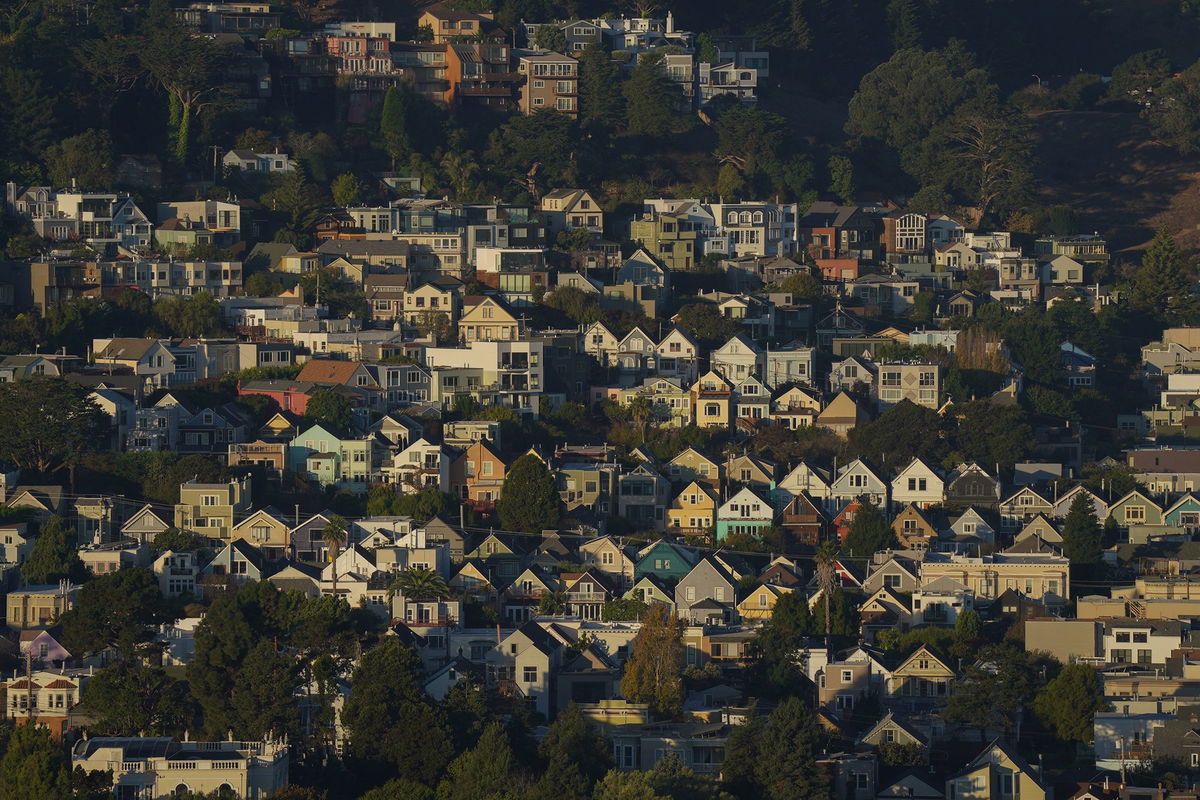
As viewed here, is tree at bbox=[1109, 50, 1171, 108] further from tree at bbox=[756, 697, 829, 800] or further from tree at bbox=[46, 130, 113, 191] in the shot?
tree at bbox=[756, 697, 829, 800]

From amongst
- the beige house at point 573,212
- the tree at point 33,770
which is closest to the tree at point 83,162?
the beige house at point 573,212

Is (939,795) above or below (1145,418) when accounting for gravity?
below

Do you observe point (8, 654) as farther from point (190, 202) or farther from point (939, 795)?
point (190, 202)

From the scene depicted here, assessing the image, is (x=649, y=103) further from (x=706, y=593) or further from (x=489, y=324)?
(x=706, y=593)

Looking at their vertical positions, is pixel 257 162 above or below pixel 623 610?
above

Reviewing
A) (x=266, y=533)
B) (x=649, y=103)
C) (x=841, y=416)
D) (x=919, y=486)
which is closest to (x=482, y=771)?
(x=266, y=533)

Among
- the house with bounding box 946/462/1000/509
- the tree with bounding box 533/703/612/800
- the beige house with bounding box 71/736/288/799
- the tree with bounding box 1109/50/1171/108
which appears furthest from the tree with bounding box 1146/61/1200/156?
the beige house with bounding box 71/736/288/799

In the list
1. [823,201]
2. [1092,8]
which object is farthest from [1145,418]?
[1092,8]
